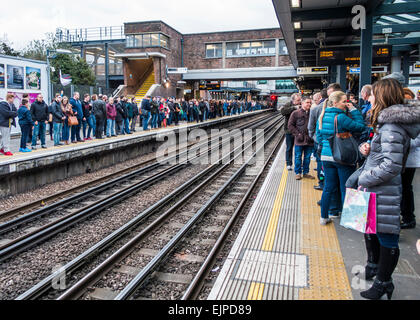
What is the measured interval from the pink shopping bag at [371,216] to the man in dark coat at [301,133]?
16.5 feet

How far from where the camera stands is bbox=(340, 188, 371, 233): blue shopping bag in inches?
122

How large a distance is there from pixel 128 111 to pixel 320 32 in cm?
905

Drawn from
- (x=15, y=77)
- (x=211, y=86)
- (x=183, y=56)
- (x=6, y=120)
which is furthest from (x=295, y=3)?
(x=183, y=56)

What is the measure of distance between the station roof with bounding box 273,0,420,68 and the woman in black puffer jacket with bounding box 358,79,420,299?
7.56 m

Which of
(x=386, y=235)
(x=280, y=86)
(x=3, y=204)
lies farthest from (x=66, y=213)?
(x=280, y=86)

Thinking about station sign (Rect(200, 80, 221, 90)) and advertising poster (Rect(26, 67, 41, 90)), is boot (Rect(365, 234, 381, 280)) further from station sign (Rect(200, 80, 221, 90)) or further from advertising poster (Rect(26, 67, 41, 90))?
station sign (Rect(200, 80, 221, 90))

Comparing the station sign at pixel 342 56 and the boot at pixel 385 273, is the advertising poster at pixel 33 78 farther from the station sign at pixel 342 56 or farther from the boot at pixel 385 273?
the boot at pixel 385 273

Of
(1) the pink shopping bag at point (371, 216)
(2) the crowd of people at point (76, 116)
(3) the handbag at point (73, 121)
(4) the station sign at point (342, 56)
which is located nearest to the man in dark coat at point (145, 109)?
(2) the crowd of people at point (76, 116)

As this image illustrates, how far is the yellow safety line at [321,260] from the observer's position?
11.0 feet

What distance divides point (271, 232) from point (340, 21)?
11.0m

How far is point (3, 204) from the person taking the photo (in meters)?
8.06

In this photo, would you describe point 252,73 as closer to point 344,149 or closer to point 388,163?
point 344,149

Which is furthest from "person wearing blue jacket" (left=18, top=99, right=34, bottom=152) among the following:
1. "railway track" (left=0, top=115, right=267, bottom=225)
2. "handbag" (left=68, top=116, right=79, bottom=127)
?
"railway track" (left=0, top=115, right=267, bottom=225)
